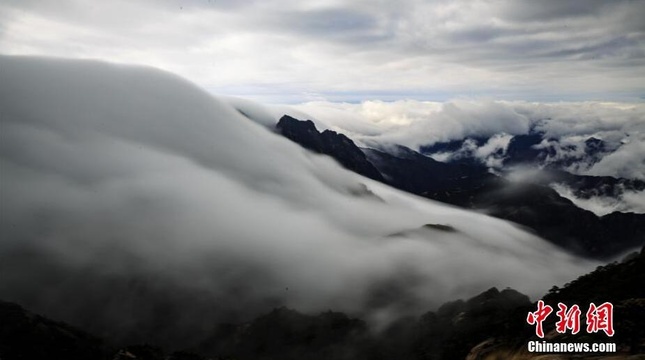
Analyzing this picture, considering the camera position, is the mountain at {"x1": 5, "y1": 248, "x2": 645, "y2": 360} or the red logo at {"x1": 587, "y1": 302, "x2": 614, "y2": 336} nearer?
the red logo at {"x1": 587, "y1": 302, "x2": 614, "y2": 336}

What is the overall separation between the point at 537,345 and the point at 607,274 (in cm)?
5840

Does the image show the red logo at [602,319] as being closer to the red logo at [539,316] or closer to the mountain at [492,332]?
the mountain at [492,332]

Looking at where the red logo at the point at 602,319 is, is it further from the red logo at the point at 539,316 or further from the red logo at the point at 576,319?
the red logo at the point at 539,316

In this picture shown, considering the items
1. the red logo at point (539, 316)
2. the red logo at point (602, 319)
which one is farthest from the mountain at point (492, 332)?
the red logo at point (539, 316)

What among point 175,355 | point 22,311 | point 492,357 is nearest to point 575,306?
point 492,357

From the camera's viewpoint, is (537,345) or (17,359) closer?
(537,345)

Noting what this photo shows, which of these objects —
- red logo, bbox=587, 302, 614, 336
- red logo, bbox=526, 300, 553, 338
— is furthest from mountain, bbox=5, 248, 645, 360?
red logo, bbox=526, 300, 553, 338

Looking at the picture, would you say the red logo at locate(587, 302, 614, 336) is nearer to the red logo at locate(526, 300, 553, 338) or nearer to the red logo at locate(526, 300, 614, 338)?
the red logo at locate(526, 300, 614, 338)

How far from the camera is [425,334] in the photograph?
655ft

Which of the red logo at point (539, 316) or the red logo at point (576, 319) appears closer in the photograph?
the red logo at point (576, 319)

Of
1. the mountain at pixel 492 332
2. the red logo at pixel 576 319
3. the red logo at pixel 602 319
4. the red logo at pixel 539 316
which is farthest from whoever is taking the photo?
the red logo at pixel 539 316

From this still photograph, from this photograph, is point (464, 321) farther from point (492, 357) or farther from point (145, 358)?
point (145, 358)

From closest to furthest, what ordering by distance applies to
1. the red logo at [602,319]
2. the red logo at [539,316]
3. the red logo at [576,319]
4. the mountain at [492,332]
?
1. the red logo at [602,319]
2. the red logo at [576,319]
3. the mountain at [492,332]
4. the red logo at [539,316]

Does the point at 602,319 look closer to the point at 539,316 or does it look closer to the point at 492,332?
the point at 539,316
